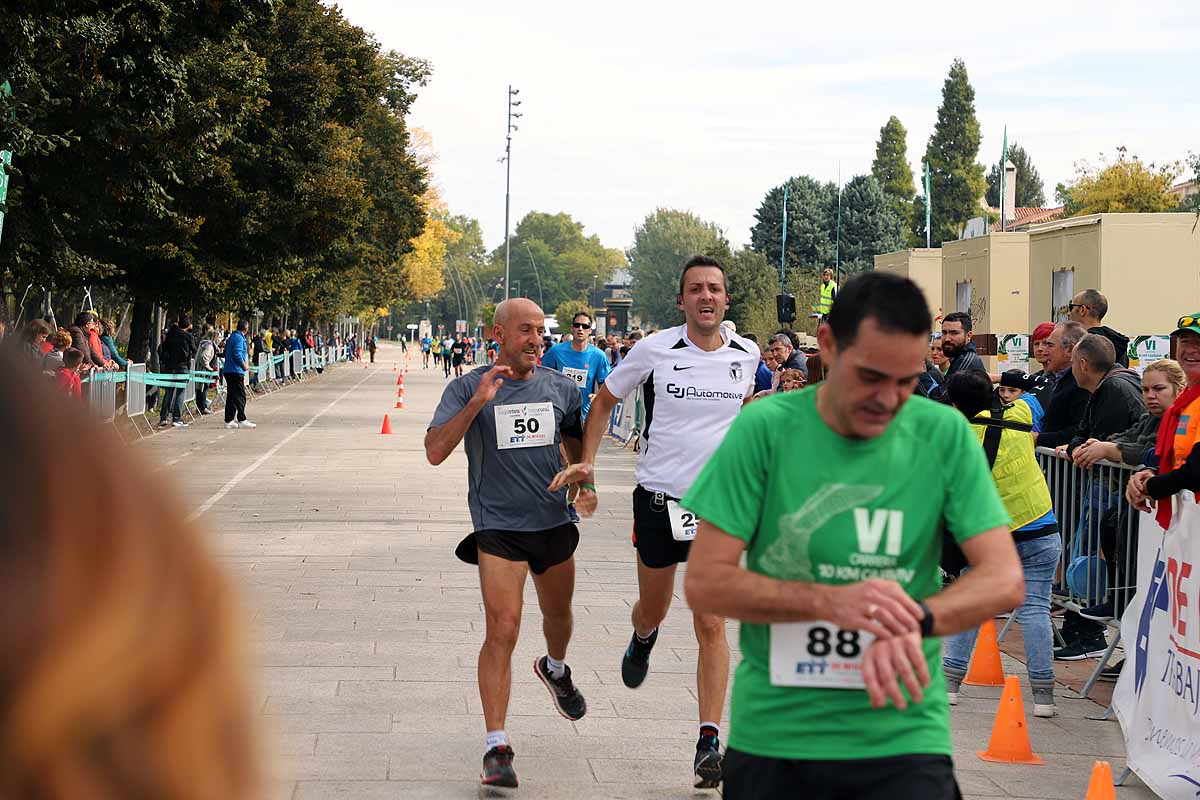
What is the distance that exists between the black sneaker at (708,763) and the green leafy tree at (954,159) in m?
112

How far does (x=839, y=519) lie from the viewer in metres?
3.53

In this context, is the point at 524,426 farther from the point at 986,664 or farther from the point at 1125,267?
the point at 1125,267

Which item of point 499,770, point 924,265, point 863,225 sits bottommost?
point 499,770

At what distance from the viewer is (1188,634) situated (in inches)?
256

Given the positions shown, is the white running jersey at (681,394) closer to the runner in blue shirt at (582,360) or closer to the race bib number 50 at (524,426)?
the race bib number 50 at (524,426)

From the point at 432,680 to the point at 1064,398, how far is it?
14.9 feet

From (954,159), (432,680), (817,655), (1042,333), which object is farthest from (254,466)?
(954,159)

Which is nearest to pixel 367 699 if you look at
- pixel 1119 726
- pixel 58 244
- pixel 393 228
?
pixel 1119 726

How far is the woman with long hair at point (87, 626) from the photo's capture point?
85cm

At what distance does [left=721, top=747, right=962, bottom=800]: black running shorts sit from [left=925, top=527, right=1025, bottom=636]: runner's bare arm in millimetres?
324

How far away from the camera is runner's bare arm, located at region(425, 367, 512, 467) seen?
6668 mm

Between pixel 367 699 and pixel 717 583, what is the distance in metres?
4.63

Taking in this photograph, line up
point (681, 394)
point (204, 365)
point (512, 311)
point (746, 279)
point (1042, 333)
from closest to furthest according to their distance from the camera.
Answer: point (512, 311), point (681, 394), point (1042, 333), point (204, 365), point (746, 279)

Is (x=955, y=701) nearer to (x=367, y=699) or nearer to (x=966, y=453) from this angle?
(x=367, y=699)
